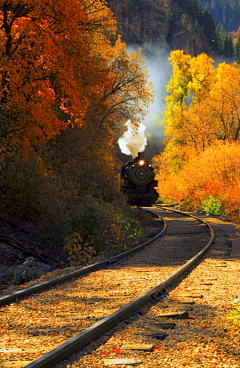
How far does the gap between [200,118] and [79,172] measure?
80.9ft

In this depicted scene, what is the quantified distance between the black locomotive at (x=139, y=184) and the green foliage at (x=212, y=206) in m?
3.94

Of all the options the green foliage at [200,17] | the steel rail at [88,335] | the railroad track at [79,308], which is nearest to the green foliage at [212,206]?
the railroad track at [79,308]

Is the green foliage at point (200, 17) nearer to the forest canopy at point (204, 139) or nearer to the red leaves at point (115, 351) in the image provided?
the forest canopy at point (204, 139)

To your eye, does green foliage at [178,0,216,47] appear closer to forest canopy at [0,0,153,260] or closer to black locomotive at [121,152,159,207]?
black locomotive at [121,152,159,207]

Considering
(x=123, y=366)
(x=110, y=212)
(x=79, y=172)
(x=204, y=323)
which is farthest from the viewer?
(x=79, y=172)

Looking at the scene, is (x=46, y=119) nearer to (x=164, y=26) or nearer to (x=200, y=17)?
(x=164, y=26)

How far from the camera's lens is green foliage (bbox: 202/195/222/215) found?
32125 mm

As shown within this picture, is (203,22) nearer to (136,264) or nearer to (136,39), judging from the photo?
(136,39)

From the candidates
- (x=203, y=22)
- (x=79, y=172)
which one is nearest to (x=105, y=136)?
(x=79, y=172)

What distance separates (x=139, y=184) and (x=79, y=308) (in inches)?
934

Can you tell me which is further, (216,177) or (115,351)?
(216,177)

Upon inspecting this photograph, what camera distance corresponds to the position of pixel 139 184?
30.7m

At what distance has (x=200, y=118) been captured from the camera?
4197cm

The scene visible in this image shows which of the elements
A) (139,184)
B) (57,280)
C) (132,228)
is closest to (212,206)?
(139,184)
